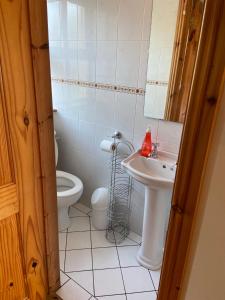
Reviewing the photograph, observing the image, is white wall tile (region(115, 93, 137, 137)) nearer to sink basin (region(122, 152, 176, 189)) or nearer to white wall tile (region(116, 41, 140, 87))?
white wall tile (region(116, 41, 140, 87))

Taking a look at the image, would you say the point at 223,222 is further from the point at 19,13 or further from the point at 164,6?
the point at 164,6

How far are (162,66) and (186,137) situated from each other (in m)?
1.10

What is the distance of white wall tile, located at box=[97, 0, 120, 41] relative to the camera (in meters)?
1.65

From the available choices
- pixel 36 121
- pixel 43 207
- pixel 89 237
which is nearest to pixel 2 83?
pixel 36 121

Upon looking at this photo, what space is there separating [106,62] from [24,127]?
1120mm

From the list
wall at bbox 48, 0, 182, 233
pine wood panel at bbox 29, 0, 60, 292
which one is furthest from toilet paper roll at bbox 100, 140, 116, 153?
pine wood panel at bbox 29, 0, 60, 292

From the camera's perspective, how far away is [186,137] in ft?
1.95

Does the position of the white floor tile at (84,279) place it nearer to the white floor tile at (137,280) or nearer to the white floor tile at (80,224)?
the white floor tile at (137,280)

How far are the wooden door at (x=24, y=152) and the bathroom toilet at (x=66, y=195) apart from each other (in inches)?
27.7

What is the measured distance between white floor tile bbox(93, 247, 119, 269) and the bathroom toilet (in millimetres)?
415

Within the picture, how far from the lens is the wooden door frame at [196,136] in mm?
499

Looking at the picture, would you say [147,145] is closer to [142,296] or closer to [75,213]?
[142,296]

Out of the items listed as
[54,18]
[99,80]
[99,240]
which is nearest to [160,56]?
[99,80]

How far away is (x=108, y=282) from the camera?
1646 mm
